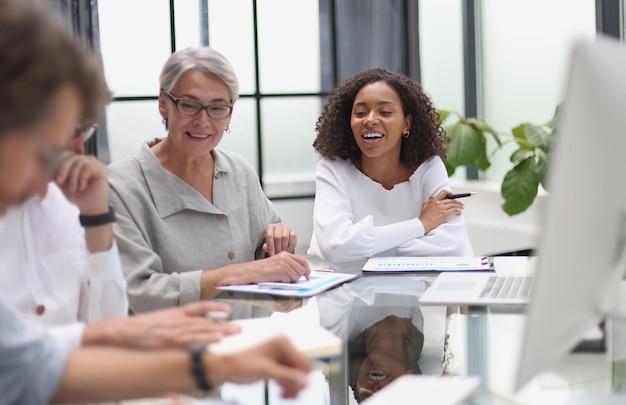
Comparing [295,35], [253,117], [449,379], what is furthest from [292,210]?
[449,379]

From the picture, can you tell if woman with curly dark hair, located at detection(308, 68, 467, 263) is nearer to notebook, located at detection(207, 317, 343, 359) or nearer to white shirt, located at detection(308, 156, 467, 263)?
white shirt, located at detection(308, 156, 467, 263)

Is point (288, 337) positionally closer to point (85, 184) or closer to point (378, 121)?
point (85, 184)

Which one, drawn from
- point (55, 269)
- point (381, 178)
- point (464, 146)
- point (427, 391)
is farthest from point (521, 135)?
point (427, 391)

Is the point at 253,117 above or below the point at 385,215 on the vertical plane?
above

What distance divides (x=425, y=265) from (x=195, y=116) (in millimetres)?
783

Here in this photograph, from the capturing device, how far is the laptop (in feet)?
5.52

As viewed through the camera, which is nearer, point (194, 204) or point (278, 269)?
point (278, 269)

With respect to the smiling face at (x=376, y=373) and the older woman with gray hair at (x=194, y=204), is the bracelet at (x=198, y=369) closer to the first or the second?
the smiling face at (x=376, y=373)

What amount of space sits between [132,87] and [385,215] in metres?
2.80

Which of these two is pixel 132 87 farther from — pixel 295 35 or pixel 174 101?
pixel 174 101

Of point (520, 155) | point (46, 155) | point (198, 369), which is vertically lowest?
point (198, 369)

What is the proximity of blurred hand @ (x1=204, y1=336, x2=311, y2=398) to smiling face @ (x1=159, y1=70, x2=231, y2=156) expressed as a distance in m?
1.32

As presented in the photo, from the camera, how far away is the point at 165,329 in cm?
109

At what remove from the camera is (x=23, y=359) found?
36.3 inches
